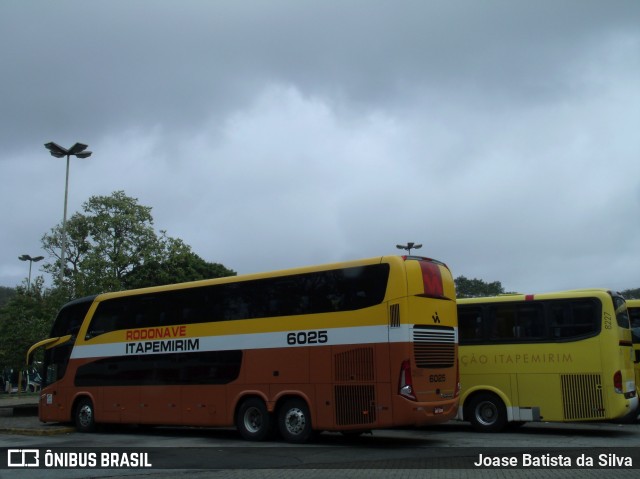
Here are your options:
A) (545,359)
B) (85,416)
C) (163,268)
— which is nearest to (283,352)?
(545,359)

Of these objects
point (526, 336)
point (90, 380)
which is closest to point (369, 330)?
point (526, 336)

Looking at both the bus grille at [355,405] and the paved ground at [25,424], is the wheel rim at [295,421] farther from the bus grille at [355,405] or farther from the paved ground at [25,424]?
the paved ground at [25,424]

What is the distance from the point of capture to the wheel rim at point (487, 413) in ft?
55.4

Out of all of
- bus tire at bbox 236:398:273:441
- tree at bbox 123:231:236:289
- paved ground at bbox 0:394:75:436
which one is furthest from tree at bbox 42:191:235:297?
bus tire at bbox 236:398:273:441

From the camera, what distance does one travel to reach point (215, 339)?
53.4 feet

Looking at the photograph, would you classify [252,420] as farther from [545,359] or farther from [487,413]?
[545,359]

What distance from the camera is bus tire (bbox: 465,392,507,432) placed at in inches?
661

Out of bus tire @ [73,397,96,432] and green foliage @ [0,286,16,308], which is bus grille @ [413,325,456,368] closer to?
bus tire @ [73,397,96,432]

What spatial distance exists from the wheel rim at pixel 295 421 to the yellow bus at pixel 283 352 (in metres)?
0.02

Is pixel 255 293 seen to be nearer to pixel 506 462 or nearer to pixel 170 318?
pixel 170 318

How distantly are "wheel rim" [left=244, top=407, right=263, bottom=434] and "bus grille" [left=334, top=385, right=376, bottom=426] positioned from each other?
2297mm

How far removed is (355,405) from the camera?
13.9 m

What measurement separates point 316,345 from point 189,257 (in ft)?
112

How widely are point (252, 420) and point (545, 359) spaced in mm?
6963
